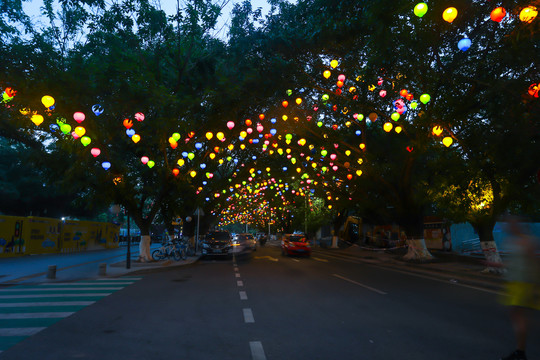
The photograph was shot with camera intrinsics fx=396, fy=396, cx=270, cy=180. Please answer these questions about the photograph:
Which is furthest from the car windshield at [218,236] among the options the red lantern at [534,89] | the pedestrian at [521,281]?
the pedestrian at [521,281]

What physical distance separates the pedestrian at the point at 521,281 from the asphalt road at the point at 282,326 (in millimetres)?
629

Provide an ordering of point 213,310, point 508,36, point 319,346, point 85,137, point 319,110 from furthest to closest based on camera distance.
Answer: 1. point 319,110
2. point 85,137
3. point 508,36
4. point 213,310
5. point 319,346

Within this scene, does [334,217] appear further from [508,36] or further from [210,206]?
[508,36]

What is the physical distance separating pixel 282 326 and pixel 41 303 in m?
5.97

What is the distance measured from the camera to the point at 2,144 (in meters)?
40.6

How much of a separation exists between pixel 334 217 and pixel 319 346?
129 ft

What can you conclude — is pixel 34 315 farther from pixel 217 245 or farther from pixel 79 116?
pixel 217 245

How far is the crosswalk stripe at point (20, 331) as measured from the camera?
632 centimetres

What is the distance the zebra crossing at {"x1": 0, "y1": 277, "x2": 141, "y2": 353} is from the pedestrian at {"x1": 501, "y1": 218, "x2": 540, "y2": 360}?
676 cm

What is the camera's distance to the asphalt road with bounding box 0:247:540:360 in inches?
213

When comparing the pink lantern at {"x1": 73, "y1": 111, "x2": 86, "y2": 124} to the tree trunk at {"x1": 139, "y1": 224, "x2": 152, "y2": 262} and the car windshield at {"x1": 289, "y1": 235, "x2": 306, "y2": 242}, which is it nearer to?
the tree trunk at {"x1": 139, "y1": 224, "x2": 152, "y2": 262}

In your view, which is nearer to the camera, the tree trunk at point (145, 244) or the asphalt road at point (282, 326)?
the asphalt road at point (282, 326)

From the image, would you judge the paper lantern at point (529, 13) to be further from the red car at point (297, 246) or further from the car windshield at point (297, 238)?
the car windshield at point (297, 238)

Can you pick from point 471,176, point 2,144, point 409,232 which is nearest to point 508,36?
point 471,176
